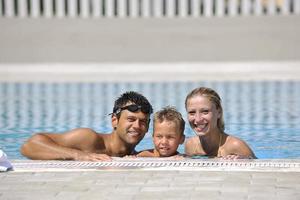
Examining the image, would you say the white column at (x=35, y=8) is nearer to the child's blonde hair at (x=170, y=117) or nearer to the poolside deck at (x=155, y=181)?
the child's blonde hair at (x=170, y=117)

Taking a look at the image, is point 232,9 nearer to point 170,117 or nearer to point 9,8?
point 9,8

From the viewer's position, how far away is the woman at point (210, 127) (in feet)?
19.4

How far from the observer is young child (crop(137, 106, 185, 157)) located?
5.95m

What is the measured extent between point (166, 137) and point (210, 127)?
0.34 metres

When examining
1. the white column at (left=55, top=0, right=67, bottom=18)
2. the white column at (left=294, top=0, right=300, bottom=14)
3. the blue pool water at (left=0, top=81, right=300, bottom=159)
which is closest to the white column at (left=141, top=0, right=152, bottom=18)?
the white column at (left=55, top=0, right=67, bottom=18)

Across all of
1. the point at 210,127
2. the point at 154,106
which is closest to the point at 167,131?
the point at 210,127

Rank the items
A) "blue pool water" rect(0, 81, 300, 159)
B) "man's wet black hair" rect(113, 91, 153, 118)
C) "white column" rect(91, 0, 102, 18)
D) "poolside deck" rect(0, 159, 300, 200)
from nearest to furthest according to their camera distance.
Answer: "poolside deck" rect(0, 159, 300, 200), "man's wet black hair" rect(113, 91, 153, 118), "blue pool water" rect(0, 81, 300, 159), "white column" rect(91, 0, 102, 18)

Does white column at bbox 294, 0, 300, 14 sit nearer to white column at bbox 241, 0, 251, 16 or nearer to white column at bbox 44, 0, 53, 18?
white column at bbox 241, 0, 251, 16

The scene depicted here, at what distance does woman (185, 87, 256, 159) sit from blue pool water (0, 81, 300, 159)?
104cm

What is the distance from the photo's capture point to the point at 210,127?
5.97m

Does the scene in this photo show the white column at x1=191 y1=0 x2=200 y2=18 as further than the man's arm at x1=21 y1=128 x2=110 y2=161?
Yes

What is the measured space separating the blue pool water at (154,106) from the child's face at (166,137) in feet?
3.75

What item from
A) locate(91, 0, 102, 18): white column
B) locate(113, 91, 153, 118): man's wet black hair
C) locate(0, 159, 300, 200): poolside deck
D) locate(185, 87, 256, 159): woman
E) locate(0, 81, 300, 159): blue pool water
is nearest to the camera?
locate(0, 159, 300, 200): poolside deck

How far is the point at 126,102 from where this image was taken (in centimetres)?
614
